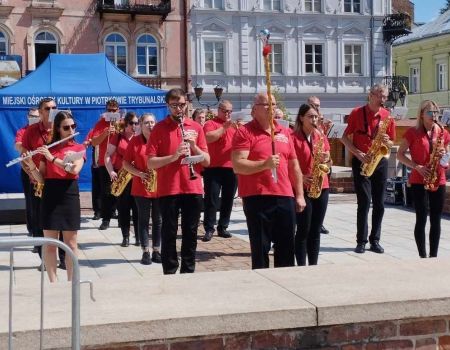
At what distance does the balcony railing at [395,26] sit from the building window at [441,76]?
9163 millimetres

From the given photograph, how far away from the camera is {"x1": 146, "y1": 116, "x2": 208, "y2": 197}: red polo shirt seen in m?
6.20

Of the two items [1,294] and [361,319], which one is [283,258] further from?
[1,294]

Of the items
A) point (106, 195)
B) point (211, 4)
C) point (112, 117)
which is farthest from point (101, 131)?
point (211, 4)

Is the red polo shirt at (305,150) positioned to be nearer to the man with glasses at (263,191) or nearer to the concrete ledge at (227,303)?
the man with glasses at (263,191)

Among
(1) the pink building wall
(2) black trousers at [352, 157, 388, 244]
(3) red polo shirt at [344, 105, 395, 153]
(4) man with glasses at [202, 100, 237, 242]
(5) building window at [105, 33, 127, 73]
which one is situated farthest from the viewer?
(5) building window at [105, 33, 127, 73]

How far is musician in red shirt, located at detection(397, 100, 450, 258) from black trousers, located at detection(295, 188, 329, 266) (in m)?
1.08

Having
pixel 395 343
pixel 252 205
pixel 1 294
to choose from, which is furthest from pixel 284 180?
pixel 1 294

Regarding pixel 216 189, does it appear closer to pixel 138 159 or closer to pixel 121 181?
pixel 121 181

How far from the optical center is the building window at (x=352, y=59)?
37875 mm

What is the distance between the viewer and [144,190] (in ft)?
26.4

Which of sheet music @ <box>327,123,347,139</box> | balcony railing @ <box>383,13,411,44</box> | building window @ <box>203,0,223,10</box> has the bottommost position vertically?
sheet music @ <box>327,123,347,139</box>

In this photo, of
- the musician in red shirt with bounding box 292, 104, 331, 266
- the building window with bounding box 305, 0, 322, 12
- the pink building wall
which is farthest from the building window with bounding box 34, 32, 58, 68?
the musician in red shirt with bounding box 292, 104, 331, 266

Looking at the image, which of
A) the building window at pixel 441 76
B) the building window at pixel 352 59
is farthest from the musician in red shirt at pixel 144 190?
the building window at pixel 441 76

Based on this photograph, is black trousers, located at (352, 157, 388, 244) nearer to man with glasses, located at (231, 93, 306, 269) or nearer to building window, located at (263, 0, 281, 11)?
man with glasses, located at (231, 93, 306, 269)
